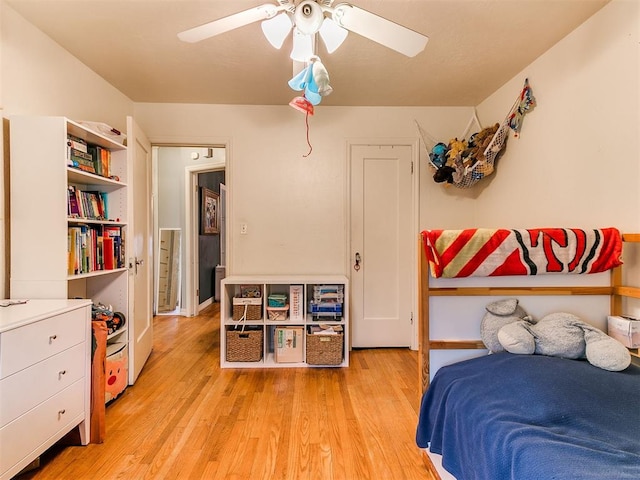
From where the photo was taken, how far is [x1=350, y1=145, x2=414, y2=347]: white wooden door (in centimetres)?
300

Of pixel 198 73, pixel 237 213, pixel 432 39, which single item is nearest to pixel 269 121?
pixel 198 73

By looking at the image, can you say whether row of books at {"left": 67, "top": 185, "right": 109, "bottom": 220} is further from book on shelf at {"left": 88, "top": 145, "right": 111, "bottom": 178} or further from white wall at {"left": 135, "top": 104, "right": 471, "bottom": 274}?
white wall at {"left": 135, "top": 104, "right": 471, "bottom": 274}

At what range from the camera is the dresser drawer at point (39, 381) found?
1.22m

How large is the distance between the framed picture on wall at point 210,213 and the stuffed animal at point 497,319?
13.3 ft

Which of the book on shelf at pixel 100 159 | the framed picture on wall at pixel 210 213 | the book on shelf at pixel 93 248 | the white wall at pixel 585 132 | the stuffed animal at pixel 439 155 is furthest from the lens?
the framed picture on wall at pixel 210 213

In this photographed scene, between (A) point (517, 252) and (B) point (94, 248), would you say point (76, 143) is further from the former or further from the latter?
(A) point (517, 252)

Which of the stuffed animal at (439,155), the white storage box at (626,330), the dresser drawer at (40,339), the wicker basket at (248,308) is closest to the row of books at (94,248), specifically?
the dresser drawer at (40,339)

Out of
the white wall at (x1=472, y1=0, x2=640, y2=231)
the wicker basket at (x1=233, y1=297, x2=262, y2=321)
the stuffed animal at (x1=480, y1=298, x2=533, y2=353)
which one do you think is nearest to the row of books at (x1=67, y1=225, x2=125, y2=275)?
the wicker basket at (x1=233, y1=297, x2=262, y2=321)

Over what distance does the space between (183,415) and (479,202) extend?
2965mm

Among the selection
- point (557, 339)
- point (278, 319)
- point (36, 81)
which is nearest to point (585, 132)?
point (557, 339)

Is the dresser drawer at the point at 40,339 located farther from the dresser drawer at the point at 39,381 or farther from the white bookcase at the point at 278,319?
the white bookcase at the point at 278,319

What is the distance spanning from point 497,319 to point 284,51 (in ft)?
6.68

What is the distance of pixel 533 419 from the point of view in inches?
35.6

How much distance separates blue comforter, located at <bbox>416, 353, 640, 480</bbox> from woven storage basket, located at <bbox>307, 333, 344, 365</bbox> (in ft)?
4.28
